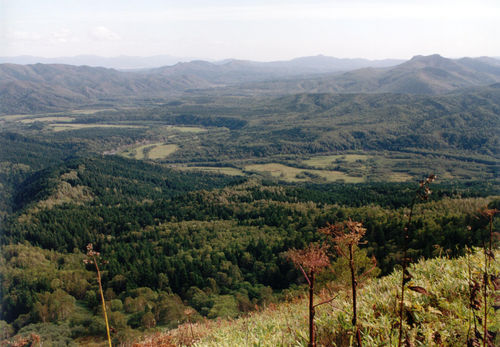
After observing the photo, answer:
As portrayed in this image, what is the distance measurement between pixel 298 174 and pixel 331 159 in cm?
3766

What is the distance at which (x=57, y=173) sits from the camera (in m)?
116

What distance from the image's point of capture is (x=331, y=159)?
183m

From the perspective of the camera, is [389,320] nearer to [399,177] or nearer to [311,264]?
[311,264]

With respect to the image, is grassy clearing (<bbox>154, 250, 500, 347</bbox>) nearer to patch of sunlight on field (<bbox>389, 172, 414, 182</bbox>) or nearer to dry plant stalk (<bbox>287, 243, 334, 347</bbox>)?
dry plant stalk (<bbox>287, 243, 334, 347</bbox>)

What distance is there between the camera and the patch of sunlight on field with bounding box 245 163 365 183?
142625mm

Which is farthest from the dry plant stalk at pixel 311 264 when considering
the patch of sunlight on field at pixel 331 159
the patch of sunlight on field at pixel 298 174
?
the patch of sunlight on field at pixel 331 159

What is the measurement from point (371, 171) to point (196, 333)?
501 feet

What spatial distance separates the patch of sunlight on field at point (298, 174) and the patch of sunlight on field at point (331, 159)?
11644 millimetres

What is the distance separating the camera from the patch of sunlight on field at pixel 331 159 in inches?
6791

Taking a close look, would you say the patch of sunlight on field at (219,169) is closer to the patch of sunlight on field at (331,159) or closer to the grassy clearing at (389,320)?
the patch of sunlight on field at (331,159)

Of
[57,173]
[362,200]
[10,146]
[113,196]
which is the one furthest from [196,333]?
[10,146]

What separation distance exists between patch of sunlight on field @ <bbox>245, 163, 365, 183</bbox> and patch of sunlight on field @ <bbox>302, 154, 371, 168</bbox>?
Result: 11.6 metres

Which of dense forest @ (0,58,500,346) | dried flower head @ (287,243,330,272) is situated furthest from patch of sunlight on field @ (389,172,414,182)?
dried flower head @ (287,243,330,272)

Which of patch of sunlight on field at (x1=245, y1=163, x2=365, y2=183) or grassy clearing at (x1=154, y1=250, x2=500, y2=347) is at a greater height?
grassy clearing at (x1=154, y1=250, x2=500, y2=347)
